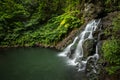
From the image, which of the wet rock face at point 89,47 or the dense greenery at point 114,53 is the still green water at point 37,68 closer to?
the wet rock face at point 89,47

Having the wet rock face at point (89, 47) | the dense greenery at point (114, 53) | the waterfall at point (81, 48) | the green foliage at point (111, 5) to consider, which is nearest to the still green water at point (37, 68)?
the waterfall at point (81, 48)

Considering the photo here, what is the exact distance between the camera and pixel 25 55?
21469 mm

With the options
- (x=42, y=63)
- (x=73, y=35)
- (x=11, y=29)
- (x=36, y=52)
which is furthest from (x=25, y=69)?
(x=11, y=29)

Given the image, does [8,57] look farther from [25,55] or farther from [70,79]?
[70,79]

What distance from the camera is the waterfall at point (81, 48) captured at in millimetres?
16234

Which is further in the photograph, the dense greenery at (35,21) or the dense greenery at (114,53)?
the dense greenery at (35,21)

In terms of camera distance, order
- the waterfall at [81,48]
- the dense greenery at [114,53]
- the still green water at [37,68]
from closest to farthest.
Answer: the dense greenery at [114,53] < the still green water at [37,68] < the waterfall at [81,48]

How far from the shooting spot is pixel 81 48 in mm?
18750

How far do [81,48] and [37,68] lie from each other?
4385 mm

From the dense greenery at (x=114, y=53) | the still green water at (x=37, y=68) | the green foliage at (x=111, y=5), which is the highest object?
the green foliage at (x=111, y=5)

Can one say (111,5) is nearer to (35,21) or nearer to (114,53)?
(114,53)

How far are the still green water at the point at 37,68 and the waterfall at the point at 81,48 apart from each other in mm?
735

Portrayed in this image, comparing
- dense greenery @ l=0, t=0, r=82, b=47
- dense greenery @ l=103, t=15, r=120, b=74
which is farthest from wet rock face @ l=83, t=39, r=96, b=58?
dense greenery @ l=0, t=0, r=82, b=47

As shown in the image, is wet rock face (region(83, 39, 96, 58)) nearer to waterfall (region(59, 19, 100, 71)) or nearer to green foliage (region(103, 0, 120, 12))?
waterfall (region(59, 19, 100, 71))
